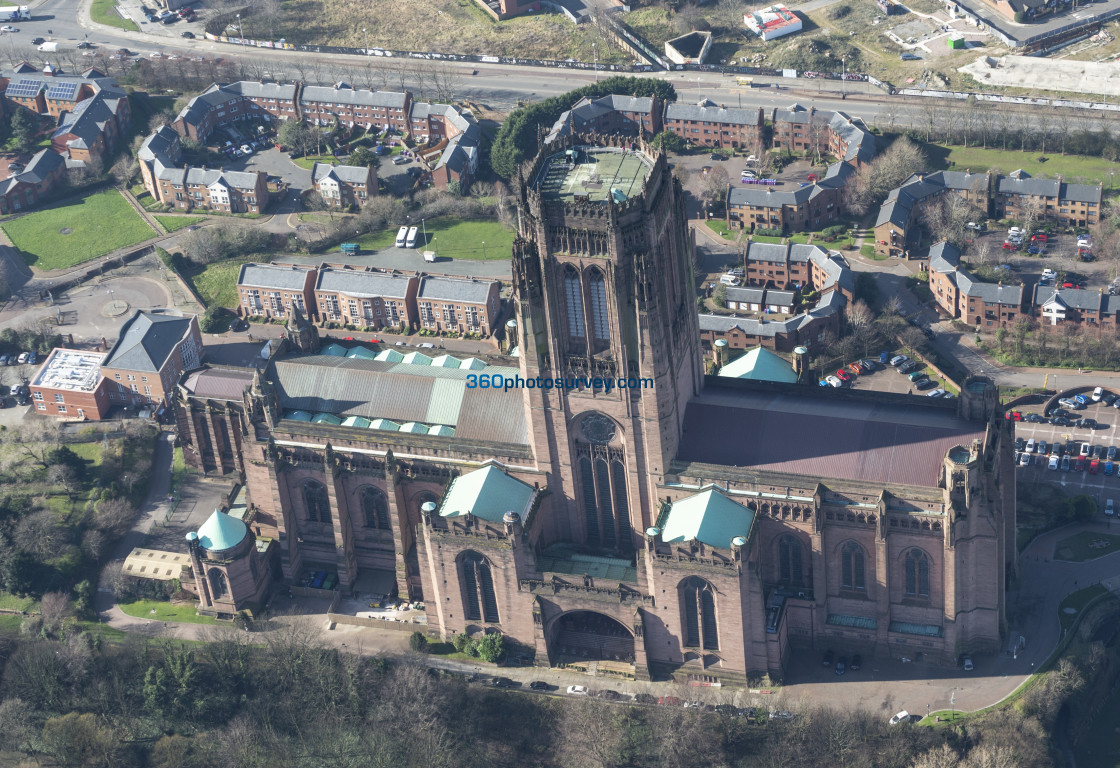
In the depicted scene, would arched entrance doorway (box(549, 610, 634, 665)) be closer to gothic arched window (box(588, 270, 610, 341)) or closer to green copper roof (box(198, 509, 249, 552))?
gothic arched window (box(588, 270, 610, 341))

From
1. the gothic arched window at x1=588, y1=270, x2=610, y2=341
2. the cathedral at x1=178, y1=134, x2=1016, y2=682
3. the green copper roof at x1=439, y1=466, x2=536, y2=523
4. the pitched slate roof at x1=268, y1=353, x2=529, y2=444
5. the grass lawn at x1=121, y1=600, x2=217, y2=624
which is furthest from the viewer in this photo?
the grass lawn at x1=121, y1=600, x2=217, y2=624

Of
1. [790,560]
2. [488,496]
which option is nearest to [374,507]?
[488,496]

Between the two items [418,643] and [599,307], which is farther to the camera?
[418,643]

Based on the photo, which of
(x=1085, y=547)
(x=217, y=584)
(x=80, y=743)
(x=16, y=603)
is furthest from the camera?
(x=16, y=603)

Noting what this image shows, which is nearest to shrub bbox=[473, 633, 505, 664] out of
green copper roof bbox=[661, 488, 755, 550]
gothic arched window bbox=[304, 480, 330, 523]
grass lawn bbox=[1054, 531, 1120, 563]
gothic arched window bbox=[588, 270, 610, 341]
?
green copper roof bbox=[661, 488, 755, 550]

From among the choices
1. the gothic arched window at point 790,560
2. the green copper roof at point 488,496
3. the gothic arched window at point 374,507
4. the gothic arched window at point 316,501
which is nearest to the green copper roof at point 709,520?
the gothic arched window at point 790,560

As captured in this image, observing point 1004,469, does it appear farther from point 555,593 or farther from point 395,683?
point 395,683

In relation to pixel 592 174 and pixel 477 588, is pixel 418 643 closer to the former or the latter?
pixel 477 588
